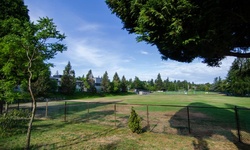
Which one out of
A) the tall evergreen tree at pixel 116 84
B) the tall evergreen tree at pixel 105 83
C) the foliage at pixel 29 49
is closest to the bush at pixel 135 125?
the foliage at pixel 29 49

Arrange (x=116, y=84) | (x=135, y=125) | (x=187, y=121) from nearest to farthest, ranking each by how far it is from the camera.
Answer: (x=135, y=125) → (x=187, y=121) → (x=116, y=84)

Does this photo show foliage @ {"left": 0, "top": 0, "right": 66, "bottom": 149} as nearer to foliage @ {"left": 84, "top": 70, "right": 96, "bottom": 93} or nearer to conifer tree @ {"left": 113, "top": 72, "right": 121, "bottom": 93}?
foliage @ {"left": 84, "top": 70, "right": 96, "bottom": 93}

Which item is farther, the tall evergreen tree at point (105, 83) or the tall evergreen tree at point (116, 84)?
the tall evergreen tree at point (116, 84)

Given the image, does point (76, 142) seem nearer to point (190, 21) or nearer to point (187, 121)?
point (190, 21)

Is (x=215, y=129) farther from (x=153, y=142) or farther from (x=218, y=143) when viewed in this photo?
(x=153, y=142)

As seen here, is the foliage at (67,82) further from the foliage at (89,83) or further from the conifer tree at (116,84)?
the conifer tree at (116,84)

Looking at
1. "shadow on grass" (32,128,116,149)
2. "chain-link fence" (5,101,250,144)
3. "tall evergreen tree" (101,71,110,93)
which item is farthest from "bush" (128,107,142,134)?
"tall evergreen tree" (101,71,110,93)

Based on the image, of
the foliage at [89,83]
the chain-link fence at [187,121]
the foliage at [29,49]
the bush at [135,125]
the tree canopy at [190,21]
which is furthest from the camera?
the foliage at [89,83]

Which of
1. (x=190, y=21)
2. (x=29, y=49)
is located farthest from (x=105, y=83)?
(x=190, y=21)

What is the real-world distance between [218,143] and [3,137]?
9126 millimetres

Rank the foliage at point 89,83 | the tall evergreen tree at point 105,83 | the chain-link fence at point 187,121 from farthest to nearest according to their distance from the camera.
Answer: the tall evergreen tree at point 105,83 → the foliage at point 89,83 → the chain-link fence at point 187,121

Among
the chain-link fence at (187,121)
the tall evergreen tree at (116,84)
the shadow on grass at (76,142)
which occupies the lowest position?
the chain-link fence at (187,121)

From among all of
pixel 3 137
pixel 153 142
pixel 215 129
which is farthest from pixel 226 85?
pixel 3 137

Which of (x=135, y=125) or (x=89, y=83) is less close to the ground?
(x=89, y=83)
